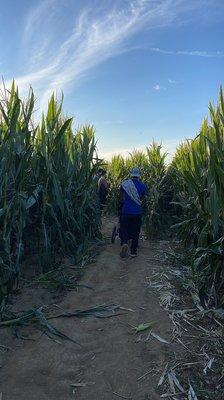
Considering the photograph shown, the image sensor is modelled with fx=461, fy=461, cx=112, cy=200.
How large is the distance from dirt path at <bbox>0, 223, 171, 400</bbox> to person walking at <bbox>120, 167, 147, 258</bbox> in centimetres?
216

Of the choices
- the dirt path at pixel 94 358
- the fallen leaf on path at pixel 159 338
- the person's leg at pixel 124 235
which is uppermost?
the person's leg at pixel 124 235

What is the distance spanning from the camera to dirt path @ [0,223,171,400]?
3.52 metres

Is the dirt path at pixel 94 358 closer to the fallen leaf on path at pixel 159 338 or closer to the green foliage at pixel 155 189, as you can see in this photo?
the fallen leaf on path at pixel 159 338

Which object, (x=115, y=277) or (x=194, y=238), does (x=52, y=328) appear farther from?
(x=194, y=238)

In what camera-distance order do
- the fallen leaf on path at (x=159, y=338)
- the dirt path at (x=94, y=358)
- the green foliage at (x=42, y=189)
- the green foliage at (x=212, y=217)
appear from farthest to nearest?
the green foliage at (x=42, y=189) → the green foliage at (x=212, y=217) → the fallen leaf on path at (x=159, y=338) → the dirt path at (x=94, y=358)

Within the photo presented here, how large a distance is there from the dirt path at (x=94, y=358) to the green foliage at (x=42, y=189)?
90 centimetres

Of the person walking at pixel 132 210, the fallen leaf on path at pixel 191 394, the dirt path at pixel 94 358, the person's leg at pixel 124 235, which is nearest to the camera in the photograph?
the fallen leaf on path at pixel 191 394

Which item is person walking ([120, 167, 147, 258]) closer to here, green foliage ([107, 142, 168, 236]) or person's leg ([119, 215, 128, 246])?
person's leg ([119, 215, 128, 246])

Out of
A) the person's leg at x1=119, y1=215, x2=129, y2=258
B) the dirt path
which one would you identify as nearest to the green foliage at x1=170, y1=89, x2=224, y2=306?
the dirt path

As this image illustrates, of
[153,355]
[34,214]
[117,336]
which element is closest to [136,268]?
[34,214]

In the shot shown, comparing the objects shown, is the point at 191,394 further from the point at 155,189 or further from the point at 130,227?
the point at 155,189

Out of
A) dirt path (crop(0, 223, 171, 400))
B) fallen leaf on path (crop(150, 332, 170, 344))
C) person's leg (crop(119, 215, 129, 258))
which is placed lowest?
dirt path (crop(0, 223, 171, 400))

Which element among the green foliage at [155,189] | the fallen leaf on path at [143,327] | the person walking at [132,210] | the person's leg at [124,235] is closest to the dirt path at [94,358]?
the fallen leaf on path at [143,327]

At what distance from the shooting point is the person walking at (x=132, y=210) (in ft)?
25.5
